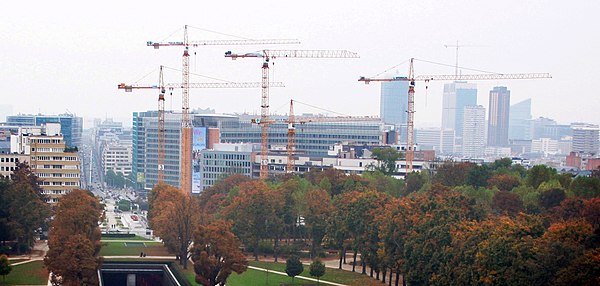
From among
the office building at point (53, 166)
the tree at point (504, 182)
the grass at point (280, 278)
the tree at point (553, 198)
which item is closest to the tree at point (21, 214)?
the grass at point (280, 278)

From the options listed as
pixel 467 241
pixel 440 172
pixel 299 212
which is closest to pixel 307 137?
pixel 440 172

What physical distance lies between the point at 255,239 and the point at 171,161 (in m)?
81.0

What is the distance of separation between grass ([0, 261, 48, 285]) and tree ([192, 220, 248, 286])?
7897mm

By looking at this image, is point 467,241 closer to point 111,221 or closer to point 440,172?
point 440,172

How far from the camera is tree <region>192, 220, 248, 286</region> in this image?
50281 mm

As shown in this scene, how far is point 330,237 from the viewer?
59.9m

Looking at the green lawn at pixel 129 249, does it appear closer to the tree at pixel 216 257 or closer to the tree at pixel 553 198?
the tree at pixel 216 257

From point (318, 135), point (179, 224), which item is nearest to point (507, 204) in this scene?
point (179, 224)

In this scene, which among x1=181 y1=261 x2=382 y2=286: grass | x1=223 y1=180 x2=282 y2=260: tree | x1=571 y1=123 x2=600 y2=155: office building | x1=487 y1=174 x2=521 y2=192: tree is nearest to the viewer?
x1=181 y1=261 x2=382 y2=286: grass

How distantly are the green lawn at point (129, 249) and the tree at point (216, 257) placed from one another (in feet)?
44.3

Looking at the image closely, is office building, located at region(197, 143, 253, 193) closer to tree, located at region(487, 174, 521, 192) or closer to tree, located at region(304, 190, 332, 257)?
tree, located at region(487, 174, 521, 192)

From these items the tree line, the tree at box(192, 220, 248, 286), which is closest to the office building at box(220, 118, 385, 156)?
the tree line

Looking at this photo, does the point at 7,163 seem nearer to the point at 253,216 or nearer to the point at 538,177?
the point at 253,216

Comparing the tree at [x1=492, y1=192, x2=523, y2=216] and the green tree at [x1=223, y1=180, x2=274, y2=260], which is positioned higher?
the tree at [x1=492, y1=192, x2=523, y2=216]
